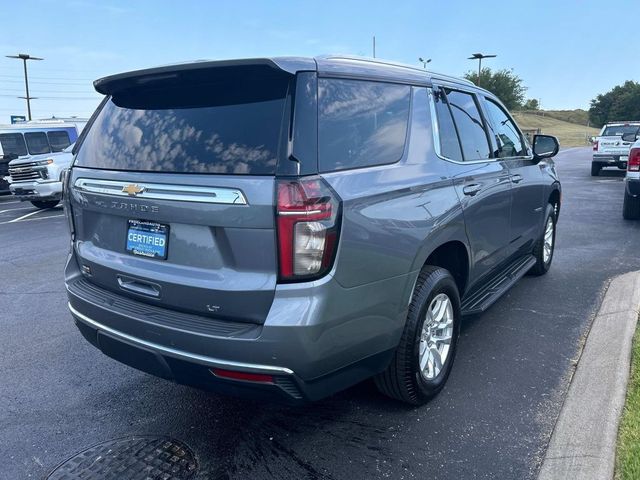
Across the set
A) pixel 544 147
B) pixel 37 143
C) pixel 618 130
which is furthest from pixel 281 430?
pixel 618 130

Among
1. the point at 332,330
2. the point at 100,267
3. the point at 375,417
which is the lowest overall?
the point at 375,417

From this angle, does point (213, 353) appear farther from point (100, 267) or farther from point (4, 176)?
point (4, 176)

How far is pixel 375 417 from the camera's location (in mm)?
3137

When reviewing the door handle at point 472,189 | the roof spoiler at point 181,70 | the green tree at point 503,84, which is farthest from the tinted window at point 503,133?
the green tree at point 503,84

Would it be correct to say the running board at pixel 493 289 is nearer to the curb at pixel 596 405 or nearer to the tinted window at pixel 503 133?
the curb at pixel 596 405

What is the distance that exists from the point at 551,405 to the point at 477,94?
2.38 metres

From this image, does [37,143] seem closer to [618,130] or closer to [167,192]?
[167,192]

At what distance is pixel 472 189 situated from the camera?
3568 mm

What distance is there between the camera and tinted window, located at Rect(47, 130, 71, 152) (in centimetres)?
1703

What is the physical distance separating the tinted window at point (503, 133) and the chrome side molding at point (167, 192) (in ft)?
8.80

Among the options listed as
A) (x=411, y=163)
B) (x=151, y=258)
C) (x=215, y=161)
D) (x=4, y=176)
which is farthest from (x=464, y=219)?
(x=4, y=176)

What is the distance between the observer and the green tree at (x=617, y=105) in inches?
3039

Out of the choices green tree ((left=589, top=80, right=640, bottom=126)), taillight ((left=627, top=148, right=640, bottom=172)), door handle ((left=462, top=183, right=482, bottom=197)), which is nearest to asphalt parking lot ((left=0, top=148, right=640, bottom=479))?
door handle ((left=462, top=183, right=482, bottom=197))

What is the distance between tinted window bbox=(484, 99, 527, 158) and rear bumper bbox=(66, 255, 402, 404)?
2347 mm
